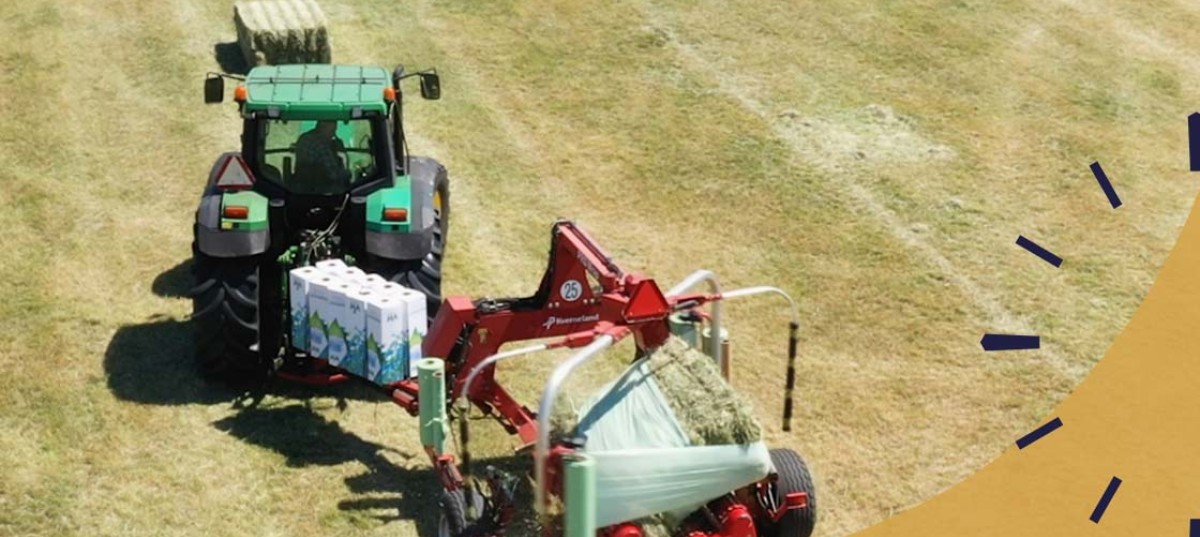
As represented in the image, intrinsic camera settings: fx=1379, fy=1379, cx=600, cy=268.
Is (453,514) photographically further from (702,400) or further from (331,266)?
(331,266)

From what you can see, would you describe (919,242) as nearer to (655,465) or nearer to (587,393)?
(587,393)

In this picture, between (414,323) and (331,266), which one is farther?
(331,266)

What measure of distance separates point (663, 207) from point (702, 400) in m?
8.18

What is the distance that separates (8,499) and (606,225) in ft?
25.2

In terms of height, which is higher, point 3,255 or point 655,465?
point 655,465

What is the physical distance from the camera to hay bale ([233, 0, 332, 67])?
19453mm

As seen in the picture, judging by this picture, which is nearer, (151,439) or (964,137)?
(151,439)

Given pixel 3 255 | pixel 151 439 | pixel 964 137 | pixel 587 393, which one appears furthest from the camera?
pixel 964 137

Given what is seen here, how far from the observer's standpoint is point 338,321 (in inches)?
424

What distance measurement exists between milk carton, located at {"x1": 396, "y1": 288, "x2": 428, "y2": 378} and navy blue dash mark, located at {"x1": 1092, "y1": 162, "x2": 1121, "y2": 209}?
31.5 feet

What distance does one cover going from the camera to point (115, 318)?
44.3 feet

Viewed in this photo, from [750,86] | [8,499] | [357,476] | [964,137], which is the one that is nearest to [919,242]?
[964,137]

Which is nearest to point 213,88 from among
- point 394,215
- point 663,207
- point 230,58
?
point 394,215

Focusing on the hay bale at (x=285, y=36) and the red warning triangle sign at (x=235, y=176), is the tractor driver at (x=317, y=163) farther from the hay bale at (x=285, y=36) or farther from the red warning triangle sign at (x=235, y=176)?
the hay bale at (x=285, y=36)
